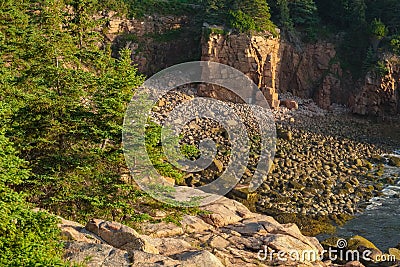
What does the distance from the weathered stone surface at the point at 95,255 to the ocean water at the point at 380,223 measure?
14452mm

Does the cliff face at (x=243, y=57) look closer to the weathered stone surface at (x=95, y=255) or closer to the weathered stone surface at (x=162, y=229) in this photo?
the weathered stone surface at (x=162, y=229)

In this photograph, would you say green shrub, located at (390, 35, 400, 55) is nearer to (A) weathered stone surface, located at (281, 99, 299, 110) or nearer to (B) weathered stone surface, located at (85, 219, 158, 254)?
(A) weathered stone surface, located at (281, 99, 299, 110)

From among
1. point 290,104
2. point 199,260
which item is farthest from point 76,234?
point 290,104

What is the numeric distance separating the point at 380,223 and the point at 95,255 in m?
17.7

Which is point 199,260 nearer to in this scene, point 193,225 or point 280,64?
point 193,225

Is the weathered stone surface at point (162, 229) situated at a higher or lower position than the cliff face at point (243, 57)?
lower

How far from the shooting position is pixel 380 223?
22.1m

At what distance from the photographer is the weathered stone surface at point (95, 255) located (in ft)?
27.7

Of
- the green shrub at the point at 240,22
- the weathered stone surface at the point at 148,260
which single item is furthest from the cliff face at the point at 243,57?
the weathered stone surface at the point at 148,260

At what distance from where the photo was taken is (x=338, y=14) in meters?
45.7

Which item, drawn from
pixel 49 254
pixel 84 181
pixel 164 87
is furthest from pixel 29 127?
pixel 164 87

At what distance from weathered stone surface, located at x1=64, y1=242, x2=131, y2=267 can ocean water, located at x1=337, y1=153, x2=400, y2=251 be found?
14.5 meters

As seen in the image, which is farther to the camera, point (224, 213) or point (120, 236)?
point (224, 213)

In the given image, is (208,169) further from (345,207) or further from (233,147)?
(345,207)
